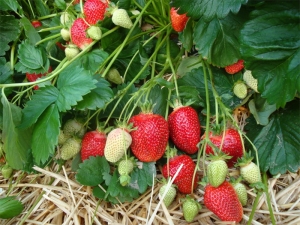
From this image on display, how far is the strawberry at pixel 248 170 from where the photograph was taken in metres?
0.90

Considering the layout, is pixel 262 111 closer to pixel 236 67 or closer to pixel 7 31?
pixel 236 67

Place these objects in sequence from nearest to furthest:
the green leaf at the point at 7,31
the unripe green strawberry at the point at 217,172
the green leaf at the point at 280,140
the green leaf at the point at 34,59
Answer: the unripe green strawberry at the point at 217,172, the green leaf at the point at 280,140, the green leaf at the point at 34,59, the green leaf at the point at 7,31

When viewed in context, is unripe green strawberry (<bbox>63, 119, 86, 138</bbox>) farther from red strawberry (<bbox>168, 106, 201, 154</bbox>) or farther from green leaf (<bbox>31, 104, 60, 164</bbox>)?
red strawberry (<bbox>168, 106, 201, 154</bbox>)

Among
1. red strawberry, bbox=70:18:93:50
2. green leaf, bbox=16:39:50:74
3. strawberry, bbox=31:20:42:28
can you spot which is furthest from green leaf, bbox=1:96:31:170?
strawberry, bbox=31:20:42:28

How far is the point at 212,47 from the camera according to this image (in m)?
1.03

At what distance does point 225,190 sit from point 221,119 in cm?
20

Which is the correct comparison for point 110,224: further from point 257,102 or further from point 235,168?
point 257,102

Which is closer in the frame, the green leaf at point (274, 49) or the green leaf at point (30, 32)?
the green leaf at point (274, 49)

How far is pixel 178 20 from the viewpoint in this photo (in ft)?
3.55

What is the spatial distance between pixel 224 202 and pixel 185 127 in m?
0.19

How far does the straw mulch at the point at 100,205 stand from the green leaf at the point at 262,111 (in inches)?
5.2

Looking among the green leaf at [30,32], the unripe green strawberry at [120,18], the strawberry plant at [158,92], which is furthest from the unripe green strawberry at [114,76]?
the green leaf at [30,32]

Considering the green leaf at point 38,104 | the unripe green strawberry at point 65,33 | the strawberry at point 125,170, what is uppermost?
the unripe green strawberry at point 65,33

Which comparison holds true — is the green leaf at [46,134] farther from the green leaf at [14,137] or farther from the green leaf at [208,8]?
the green leaf at [208,8]
